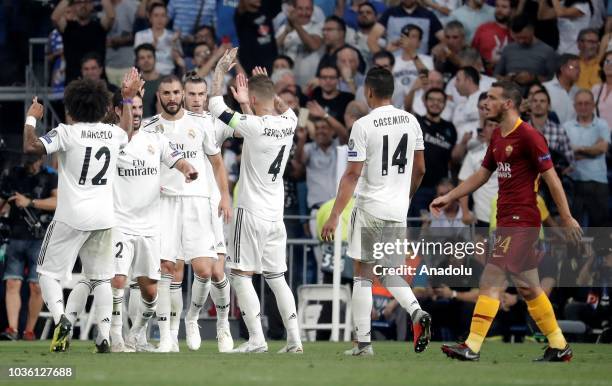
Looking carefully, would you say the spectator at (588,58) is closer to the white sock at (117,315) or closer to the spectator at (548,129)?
the spectator at (548,129)

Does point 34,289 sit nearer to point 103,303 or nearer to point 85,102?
point 103,303

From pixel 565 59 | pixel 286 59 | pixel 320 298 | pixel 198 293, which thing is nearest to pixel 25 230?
pixel 320 298

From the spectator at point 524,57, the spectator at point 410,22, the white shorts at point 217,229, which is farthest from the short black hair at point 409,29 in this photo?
the white shorts at point 217,229

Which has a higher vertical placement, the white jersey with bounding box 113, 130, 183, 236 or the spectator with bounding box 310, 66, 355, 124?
the spectator with bounding box 310, 66, 355, 124

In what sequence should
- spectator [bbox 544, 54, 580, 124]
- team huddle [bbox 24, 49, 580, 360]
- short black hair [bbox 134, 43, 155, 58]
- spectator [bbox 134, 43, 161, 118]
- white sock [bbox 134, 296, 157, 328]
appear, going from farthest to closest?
short black hair [bbox 134, 43, 155, 58] < spectator [bbox 134, 43, 161, 118] < spectator [bbox 544, 54, 580, 124] < white sock [bbox 134, 296, 157, 328] < team huddle [bbox 24, 49, 580, 360]

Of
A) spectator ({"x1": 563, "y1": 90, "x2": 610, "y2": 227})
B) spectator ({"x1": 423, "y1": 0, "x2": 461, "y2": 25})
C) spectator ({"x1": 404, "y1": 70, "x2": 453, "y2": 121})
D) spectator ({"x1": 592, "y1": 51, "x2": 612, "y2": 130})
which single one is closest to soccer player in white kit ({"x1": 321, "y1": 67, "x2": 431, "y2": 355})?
spectator ({"x1": 563, "y1": 90, "x2": 610, "y2": 227})

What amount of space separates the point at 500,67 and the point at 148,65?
545cm

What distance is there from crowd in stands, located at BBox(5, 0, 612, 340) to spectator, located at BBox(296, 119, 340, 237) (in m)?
0.02

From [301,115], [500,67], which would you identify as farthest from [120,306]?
[500,67]

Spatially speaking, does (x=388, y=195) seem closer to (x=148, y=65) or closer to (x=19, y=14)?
(x=148, y=65)

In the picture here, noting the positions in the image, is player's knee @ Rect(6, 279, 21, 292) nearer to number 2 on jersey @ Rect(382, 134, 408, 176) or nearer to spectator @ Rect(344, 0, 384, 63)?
spectator @ Rect(344, 0, 384, 63)

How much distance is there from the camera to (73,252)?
13.5m

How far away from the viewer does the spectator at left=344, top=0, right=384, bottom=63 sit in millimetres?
23156

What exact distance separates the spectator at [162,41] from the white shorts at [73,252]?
9988 millimetres
